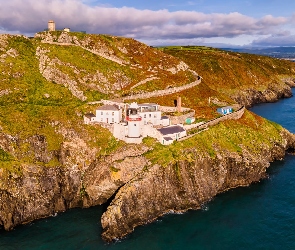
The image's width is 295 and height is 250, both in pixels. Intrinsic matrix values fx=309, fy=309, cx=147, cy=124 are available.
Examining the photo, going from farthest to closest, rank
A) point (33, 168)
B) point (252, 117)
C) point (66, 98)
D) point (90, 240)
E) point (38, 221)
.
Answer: point (252, 117) → point (66, 98) → point (33, 168) → point (38, 221) → point (90, 240)

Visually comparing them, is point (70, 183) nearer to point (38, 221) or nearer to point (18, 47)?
point (38, 221)

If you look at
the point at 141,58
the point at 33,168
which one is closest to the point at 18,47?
the point at 141,58

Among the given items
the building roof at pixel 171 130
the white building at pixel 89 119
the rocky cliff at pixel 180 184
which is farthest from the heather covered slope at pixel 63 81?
the rocky cliff at pixel 180 184

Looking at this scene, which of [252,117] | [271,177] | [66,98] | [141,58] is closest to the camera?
[271,177]

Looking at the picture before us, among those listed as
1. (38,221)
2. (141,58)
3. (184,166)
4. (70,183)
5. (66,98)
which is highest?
(141,58)

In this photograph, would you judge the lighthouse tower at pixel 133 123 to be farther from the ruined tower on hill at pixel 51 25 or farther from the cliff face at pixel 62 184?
the ruined tower on hill at pixel 51 25

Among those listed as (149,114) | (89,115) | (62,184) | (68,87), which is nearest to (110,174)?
(62,184)

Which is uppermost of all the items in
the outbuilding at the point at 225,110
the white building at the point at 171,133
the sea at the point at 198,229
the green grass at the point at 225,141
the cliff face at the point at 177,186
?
the outbuilding at the point at 225,110

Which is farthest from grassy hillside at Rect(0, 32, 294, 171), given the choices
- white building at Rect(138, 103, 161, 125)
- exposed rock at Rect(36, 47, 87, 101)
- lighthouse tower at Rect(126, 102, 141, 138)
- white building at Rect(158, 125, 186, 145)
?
white building at Rect(138, 103, 161, 125)
